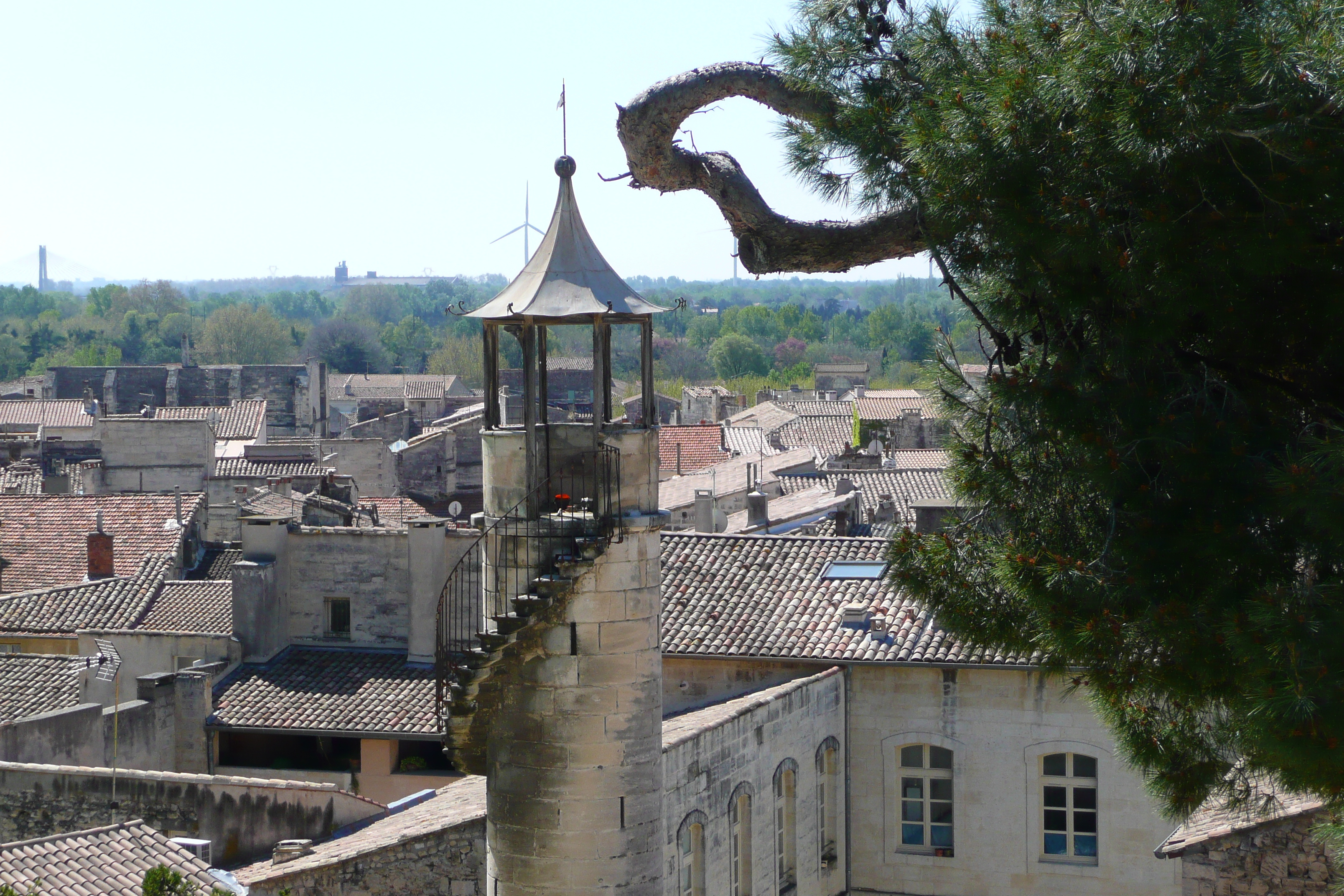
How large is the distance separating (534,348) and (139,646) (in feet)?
50.2

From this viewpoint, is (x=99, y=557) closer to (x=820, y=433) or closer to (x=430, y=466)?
(x=430, y=466)

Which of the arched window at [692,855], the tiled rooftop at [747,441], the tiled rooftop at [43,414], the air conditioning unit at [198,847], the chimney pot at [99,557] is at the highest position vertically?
the tiled rooftop at [43,414]

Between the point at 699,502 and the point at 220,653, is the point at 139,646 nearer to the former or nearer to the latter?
the point at 220,653

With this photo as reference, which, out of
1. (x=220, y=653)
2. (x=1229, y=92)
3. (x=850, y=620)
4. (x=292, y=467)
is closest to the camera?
(x=1229, y=92)

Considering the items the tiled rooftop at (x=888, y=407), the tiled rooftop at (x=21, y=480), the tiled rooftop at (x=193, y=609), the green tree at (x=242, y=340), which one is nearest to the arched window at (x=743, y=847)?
the tiled rooftop at (x=193, y=609)

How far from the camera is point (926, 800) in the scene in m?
20.3

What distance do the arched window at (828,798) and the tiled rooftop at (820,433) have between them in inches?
1429

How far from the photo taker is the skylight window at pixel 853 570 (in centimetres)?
2166

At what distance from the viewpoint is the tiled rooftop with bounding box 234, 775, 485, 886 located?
1489 centimetres

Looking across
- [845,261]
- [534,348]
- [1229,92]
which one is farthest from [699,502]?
[1229,92]

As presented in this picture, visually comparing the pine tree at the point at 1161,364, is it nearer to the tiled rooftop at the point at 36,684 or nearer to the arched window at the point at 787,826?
the arched window at the point at 787,826

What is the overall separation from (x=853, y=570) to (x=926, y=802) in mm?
3257

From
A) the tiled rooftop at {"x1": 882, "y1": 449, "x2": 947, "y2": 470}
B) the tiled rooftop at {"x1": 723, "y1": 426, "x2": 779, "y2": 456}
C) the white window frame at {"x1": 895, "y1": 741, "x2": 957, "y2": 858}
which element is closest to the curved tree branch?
the white window frame at {"x1": 895, "y1": 741, "x2": 957, "y2": 858}

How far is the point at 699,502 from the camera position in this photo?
29438 millimetres
